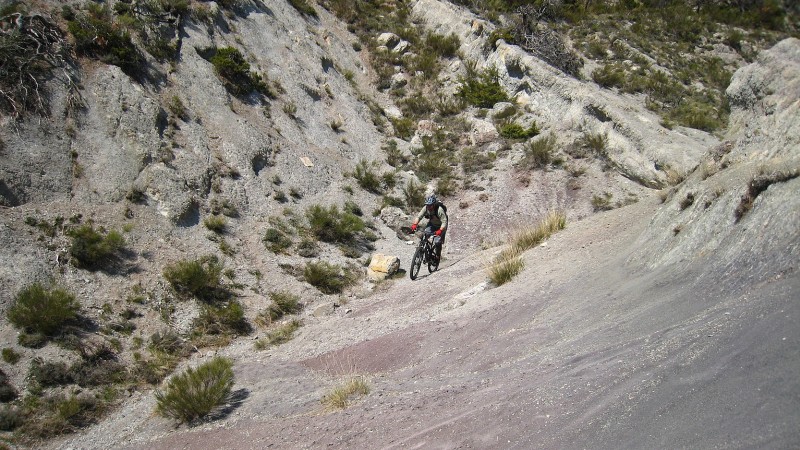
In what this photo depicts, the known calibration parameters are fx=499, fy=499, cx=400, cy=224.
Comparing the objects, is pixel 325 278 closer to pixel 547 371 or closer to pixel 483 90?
pixel 547 371

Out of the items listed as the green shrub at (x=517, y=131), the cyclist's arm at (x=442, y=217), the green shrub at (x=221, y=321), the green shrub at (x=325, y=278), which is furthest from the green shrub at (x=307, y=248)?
the green shrub at (x=517, y=131)

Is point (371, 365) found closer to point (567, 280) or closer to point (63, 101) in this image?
point (567, 280)

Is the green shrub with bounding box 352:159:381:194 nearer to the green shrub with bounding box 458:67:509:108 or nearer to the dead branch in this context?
the green shrub with bounding box 458:67:509:108

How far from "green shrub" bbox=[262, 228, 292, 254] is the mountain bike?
340 centimetres

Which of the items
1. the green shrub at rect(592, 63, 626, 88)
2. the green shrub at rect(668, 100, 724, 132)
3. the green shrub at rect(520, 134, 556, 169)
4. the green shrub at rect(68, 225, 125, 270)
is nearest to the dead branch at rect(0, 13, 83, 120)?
the green shrub at rect(68, 225, 125, 270)

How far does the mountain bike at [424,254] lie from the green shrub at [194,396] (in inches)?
220

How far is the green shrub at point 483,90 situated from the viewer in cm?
2088

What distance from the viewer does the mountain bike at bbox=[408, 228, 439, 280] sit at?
11461mm

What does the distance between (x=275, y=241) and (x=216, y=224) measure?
1.47 meters

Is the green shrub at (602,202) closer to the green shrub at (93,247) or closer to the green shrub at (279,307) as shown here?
the green shrub at (279,307)

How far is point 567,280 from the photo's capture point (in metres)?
7.48

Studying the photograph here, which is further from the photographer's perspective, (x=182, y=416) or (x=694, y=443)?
(x=182, y=416)

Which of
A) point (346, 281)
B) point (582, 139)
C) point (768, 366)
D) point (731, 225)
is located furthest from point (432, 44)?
point (768, 366)

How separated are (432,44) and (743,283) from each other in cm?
2198
